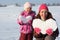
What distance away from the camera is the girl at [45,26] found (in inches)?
192

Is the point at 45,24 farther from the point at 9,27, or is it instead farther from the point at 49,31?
the point at 9,27

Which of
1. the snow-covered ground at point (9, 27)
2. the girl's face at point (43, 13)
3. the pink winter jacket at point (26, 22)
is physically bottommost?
the snow-covered ground at point (9, 27)

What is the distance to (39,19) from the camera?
16.4ft

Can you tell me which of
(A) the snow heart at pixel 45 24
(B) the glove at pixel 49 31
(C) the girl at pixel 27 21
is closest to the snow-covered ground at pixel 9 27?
(C) the girl at pixel 27 21

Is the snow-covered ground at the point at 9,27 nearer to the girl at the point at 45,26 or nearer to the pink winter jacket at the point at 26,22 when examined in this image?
the pink winter jacket at the point at 26,22

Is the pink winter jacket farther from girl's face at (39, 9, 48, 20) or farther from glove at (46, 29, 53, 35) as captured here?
glove at (46, 29, 53, 35)

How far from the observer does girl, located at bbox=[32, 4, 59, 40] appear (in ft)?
16.0

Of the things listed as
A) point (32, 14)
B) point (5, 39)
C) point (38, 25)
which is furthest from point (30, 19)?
point (5, 39)

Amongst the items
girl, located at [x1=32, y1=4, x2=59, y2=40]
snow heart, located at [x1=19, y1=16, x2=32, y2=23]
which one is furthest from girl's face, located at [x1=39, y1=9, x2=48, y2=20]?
snow heart, located at [x1=19, y1=16, x2=32, y2=23]

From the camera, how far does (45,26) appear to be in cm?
500

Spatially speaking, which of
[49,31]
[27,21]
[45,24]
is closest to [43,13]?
[45,24]

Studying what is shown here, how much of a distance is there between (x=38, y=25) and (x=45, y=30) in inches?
6.4

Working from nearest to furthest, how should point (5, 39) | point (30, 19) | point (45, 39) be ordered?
point (45, 39) → point (30, 19) → point (5, 39)

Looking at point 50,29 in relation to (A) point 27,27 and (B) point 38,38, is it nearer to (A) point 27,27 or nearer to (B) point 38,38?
(B) point 38,38
